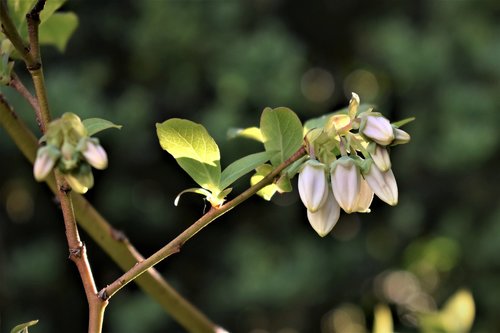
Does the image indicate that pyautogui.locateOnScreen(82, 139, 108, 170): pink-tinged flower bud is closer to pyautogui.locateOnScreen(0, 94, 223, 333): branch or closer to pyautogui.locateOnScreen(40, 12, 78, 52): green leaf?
pyautogui.locateOnScreen(0, 94, 223, 333): branch

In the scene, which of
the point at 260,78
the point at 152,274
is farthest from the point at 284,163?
the point at 260,78

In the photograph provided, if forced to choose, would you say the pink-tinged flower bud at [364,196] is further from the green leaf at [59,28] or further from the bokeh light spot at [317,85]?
the bokeh light spot at [317,85]

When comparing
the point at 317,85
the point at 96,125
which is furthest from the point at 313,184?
the point at 317,85

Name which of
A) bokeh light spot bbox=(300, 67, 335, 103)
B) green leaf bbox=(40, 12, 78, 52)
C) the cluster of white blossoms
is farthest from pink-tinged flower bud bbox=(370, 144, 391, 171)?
bokeh light spot bbox=(300, 67, 335, 103)

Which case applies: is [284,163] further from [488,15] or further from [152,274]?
[488,15]

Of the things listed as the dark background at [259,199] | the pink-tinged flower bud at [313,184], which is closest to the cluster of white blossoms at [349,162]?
the pink-tinged flower bud at [313,184]

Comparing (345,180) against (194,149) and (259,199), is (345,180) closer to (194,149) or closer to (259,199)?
(194,149)

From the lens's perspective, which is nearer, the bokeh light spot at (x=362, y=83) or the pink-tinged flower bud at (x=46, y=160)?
the pink-tinged flower bud at (x=46, y=160)
